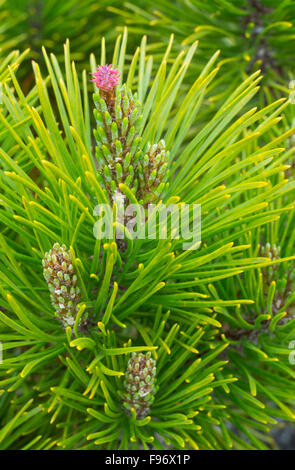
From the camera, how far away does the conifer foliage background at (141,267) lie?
1.23 feet

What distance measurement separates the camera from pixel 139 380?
16.4 inches

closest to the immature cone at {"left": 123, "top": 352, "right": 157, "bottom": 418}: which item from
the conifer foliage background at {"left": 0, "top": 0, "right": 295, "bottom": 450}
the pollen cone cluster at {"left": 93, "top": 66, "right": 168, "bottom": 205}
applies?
the conifer foliage background at {"left": 0, "top": 0, "right": 295, "bottom": 450}

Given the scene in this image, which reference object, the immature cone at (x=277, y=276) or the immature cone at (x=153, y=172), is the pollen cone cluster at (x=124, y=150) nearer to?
the immature cone at (x=153, y=172)

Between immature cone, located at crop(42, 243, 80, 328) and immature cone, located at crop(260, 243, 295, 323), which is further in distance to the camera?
immature cone, located at crop(260, 243, 295, 323)

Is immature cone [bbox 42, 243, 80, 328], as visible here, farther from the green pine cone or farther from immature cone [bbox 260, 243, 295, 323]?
immature cone [bbox 260, 243, 295, 323]

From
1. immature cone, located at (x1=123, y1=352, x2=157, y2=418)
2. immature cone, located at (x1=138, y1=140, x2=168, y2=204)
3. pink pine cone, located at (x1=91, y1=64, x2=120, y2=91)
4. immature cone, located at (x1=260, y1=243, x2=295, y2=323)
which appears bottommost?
immature cone, located at (x1=123, y1=352, x2=157, y2=418)

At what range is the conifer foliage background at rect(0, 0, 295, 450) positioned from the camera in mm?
374

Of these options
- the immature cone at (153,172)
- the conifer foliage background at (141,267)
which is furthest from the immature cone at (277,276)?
the immature cone at (153,172)

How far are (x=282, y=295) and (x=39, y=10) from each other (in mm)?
608

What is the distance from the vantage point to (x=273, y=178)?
0.49 m

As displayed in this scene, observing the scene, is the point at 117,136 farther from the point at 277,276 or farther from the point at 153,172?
the point at 277,276

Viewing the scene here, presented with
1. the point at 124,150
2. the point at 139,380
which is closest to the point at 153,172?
the point at 124,150

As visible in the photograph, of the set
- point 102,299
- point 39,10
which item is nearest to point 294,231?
point 102,299

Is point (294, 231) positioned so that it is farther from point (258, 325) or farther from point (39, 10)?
point (39, 10)
